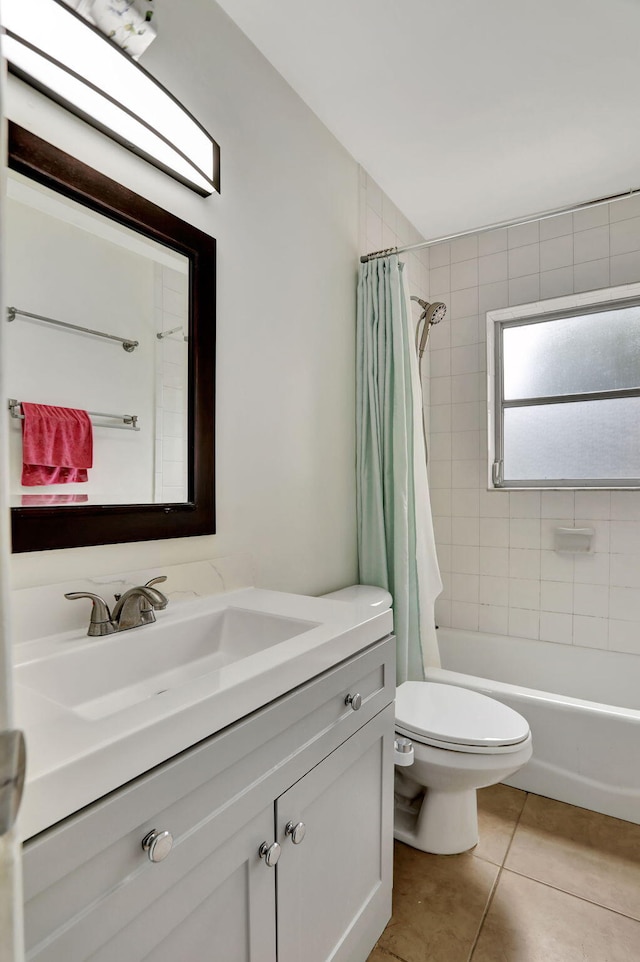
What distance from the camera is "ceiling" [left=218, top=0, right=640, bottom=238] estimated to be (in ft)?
4.83

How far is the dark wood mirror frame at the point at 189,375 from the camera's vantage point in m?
0.98

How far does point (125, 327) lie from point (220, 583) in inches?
27.3

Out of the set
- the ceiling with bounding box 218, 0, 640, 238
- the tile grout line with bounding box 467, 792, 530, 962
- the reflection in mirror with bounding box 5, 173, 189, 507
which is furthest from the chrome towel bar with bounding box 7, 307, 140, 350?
the tile grout line with bounding box 467, 792, 530, 962

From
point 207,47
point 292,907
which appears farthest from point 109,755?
point 207,47

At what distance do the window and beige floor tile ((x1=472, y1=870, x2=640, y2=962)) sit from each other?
1656 mm

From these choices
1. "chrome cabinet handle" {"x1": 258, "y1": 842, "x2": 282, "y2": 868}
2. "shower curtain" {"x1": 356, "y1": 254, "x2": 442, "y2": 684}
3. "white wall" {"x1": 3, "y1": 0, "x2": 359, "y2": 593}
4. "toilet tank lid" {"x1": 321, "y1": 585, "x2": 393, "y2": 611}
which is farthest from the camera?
"shower curtain" {"x1": 356, "y1": 254, "x2": 442, "y2": 684}

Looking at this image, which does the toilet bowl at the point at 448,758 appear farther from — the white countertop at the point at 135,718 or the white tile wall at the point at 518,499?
the white tile wall at the point at 518,499

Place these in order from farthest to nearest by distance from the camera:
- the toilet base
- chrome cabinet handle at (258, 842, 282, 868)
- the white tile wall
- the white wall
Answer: the white tile wall
the toilet base
the white wall
chrome cabinet handle at (258, 842, 282, 868)

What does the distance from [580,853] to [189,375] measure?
192cm

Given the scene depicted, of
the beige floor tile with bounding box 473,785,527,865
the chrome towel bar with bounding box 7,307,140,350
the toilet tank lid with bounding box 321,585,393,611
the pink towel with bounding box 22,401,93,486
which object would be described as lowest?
the beige floor tile with bounding box 473,785,527,865

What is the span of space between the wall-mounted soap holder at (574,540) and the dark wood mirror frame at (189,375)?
72.3 inches

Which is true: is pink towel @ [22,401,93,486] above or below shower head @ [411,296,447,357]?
below

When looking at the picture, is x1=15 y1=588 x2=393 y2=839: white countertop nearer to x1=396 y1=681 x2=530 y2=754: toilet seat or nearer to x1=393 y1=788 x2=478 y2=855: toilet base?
x1=396 y1=681 x2=530 y2=754: toilet seat

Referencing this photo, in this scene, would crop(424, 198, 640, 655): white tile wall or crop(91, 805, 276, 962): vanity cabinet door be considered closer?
crop(91, 805, 276, 962): vanity cabinet door
